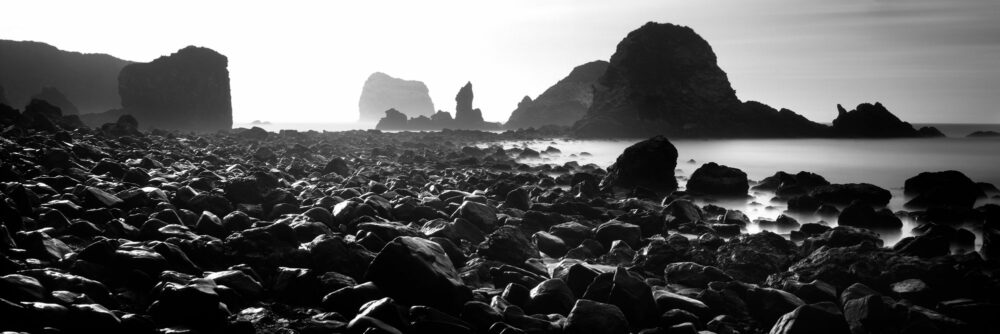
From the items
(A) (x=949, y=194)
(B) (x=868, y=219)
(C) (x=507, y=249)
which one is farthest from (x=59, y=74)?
(A) (x=949, y=194)

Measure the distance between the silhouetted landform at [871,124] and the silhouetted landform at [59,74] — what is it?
131741 millimetres

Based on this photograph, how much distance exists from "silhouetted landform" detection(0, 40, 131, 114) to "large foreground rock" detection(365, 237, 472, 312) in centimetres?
11969

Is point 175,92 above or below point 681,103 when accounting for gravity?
below

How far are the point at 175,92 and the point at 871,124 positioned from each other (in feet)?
316

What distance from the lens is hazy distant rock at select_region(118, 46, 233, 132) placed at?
207 feet

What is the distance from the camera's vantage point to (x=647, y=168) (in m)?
15.9

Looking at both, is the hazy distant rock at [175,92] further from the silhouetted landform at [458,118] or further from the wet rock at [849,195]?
the wet rock at [849,195]

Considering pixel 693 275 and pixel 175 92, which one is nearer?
pixel 693 275

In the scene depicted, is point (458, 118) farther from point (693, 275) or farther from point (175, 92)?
point (693, 275)

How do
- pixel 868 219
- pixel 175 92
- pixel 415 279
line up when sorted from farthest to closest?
1. pixel 175 92
2. pixel 868 219
3. pixel 415 279

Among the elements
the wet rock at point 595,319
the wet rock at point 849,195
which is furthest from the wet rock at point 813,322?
the wet rock at point 849,195

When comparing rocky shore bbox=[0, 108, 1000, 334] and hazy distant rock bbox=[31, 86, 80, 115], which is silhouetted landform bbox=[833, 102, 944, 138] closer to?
rocky shore bbox=[0, 108, 1000, 334]

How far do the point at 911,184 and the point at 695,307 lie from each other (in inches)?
629

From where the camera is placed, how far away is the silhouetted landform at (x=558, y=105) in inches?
5566
